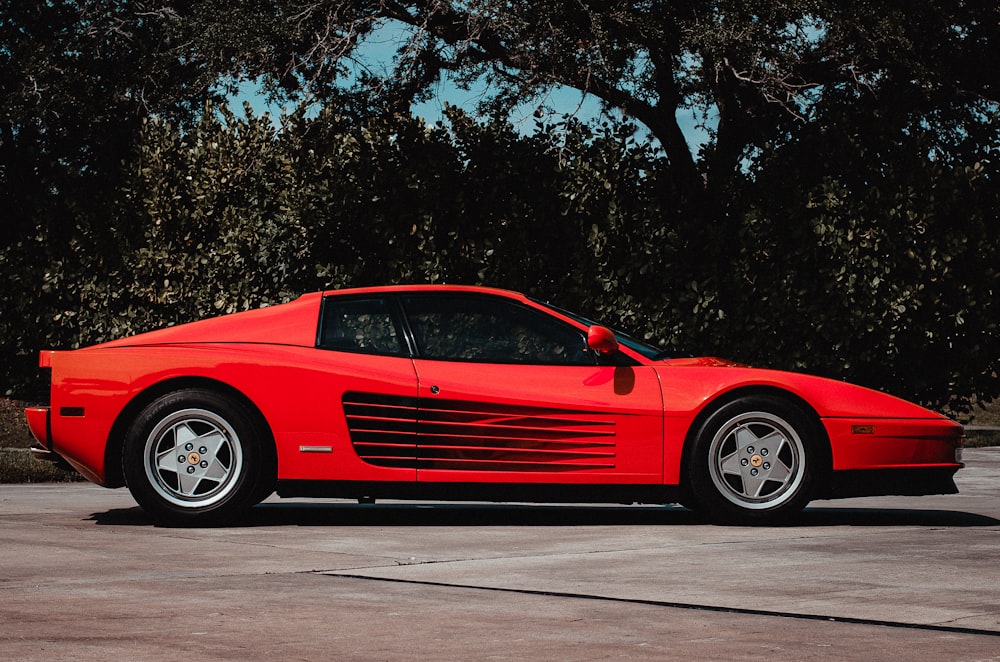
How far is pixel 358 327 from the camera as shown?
8.01 metres

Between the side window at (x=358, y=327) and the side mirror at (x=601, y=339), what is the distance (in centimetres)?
109

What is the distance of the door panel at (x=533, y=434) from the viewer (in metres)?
7.71

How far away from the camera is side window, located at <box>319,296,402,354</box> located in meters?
7.94

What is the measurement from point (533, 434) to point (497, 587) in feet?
8.05

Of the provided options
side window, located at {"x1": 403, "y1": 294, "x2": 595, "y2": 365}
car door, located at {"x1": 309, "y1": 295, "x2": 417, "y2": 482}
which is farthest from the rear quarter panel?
side window, located at {"x1": 403, "y1": 294, "x2": 595, "y2": 365}

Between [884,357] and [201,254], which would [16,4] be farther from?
[884,357]

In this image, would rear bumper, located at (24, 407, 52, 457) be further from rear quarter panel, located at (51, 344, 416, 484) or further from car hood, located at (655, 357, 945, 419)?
car hood, located at (655, 357, 945, 419)

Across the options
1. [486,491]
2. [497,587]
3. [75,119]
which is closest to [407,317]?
[486,491]

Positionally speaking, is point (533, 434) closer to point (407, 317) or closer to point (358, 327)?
point (407, 317)

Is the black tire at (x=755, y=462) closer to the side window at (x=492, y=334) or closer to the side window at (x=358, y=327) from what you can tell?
the side window at (x=492, y=334)

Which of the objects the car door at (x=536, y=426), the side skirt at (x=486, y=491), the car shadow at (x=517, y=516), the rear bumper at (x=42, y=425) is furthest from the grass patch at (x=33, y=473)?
the car door at (x=536, y=426)

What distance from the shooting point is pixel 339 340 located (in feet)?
26.1

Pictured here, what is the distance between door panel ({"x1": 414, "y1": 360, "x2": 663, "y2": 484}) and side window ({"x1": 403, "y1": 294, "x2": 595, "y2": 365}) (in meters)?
0.22

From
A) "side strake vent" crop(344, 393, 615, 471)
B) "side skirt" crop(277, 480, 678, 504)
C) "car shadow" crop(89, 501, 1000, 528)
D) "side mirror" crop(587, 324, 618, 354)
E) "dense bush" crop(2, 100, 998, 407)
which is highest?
"dense bush" crop(2, 100, 998, 407)
